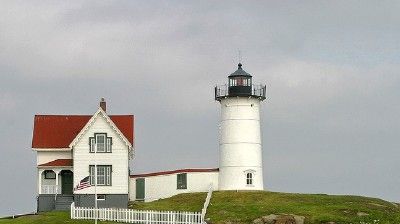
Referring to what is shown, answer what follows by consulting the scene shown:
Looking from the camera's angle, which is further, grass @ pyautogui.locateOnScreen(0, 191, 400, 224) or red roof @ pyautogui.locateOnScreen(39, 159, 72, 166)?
red roof @ pyautogui.locateOnScreen(39, 159, 72, 166)

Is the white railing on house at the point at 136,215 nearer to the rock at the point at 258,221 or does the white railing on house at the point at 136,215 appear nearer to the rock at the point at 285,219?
the rock at the point at 258,221

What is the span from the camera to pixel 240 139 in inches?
3132

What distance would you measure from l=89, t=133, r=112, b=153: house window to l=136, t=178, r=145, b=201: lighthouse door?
19.8 feet

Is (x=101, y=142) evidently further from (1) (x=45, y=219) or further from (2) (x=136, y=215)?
(1) (x=45, y=219)

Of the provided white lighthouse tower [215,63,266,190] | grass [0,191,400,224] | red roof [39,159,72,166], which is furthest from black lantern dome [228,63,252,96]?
red roof [39,159,72,166]

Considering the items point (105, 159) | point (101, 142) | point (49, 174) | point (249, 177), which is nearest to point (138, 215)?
point (105, 159)

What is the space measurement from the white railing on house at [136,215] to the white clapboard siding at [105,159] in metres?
5.48

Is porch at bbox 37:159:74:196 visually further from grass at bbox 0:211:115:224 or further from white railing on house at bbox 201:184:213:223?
white railing on house at bbox 201:184:213:223

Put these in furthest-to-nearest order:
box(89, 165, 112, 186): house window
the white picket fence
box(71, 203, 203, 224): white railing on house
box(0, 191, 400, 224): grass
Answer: box(89, 165, 112, 186): house window, box(71, 203, 203, 224): white railing on house, the white picket fence, box(0, 191, 400, 224): grass

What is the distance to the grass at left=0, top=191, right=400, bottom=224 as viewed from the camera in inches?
2544

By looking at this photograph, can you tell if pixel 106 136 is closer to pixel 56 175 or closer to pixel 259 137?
pixel 56 175

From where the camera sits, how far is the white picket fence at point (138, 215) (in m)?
64.9

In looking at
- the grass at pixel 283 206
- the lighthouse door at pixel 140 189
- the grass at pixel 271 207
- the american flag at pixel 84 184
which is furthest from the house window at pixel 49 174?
the american flag at pixel 84 184

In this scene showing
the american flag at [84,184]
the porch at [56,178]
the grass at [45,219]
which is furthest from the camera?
the porch at [56,178]
